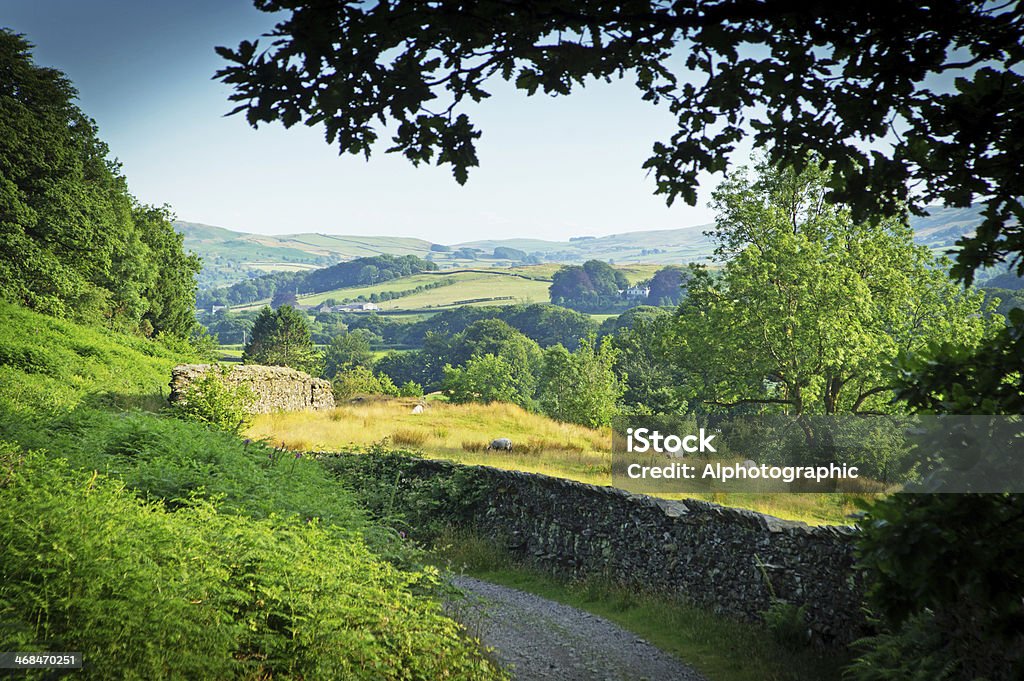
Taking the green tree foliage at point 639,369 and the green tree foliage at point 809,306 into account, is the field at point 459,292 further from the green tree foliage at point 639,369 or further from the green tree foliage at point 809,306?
the green tree foliage at point 809,306

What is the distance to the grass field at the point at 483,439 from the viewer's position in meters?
16.5

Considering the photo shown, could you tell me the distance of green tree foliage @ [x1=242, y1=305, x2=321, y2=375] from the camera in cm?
7750

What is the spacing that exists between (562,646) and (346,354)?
344ft

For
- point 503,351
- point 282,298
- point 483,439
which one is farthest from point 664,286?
point 483,439

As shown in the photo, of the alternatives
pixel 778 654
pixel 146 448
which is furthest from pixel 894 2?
pixel 146 448

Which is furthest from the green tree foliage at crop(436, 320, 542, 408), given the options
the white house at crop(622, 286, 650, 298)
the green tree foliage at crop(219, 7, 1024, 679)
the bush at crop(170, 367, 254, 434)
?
the green tree foliage at crop(219, 7, 1024, 679)

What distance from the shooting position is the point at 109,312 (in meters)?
38.0

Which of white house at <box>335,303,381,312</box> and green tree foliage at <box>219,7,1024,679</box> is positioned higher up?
green tree foliage at <box>219,7,1024,679</box>

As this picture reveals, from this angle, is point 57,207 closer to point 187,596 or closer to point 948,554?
point 187,596

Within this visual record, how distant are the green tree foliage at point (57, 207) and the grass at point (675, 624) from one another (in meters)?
18.8

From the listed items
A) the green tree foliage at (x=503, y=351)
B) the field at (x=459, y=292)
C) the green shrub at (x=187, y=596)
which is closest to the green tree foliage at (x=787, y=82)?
the green shrub at (x=187, y=596)

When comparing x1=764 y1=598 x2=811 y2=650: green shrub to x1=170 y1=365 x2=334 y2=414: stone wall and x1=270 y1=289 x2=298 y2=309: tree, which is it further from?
x1=270 y1=289 x2=298 y2=309: tree

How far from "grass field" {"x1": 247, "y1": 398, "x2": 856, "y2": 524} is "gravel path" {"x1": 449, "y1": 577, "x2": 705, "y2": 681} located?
6127mm

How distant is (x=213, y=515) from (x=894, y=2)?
655cm
